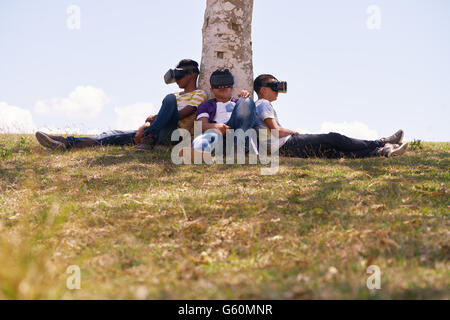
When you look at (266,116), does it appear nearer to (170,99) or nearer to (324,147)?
(324,147)

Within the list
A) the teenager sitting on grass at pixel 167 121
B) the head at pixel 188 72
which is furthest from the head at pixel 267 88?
the head at pixel 188 72

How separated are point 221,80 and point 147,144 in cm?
208

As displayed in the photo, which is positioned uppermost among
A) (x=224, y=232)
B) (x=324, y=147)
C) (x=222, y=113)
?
(x=222, y=113)

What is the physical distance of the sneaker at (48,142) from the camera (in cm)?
913

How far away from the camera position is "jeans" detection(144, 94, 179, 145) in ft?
27.3

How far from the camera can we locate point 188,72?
9016 millimetres

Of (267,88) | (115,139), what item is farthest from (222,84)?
(115,139)

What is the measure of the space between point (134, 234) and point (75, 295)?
1357mm

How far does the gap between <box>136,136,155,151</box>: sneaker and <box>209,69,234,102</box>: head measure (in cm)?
168

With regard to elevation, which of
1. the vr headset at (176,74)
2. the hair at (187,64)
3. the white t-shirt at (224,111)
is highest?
the hair at (187,64)

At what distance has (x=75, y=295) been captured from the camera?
317 centimetres

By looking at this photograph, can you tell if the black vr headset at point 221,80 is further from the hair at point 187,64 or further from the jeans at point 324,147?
the jeans at point 324,147

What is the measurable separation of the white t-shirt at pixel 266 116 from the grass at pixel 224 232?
128 centimetres
